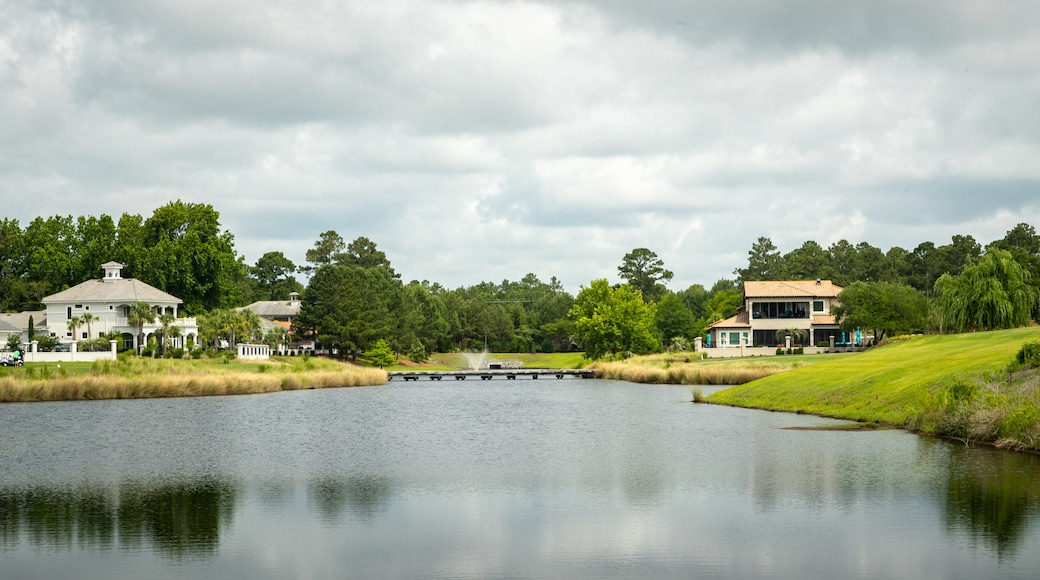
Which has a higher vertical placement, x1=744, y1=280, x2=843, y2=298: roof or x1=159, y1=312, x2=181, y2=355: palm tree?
x1=744, y1=280, x2=843, y2=298: roof

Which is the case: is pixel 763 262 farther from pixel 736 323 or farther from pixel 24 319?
pixel 24 319

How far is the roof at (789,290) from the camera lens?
109m

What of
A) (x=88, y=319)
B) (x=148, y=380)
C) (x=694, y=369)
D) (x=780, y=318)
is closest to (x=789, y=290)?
(x=780, y=318)

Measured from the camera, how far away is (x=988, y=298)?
2584 inches

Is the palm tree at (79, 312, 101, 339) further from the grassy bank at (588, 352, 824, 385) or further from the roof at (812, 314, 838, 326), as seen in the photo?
the roof at (812, 314, 838, 326)

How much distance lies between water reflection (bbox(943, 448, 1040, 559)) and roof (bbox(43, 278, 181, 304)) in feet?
315

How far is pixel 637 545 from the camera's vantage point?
59.3 ft

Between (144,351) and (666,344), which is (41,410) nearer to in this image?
(144,351)

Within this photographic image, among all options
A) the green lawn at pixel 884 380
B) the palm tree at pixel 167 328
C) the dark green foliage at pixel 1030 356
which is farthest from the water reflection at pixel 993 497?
the palm tree at pixel 167 328

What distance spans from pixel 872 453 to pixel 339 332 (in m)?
Answer: 96.6

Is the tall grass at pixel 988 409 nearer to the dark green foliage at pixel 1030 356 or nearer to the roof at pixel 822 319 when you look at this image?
the dark green foliage at pixel 1030 356

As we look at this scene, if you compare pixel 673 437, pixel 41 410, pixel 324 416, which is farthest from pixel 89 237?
pixel 673 437

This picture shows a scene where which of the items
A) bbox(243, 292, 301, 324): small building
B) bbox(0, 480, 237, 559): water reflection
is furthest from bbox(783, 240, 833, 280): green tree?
bbox(0, 480, 237, 559): water reflection

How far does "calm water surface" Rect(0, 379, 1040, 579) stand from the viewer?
1691 cm
